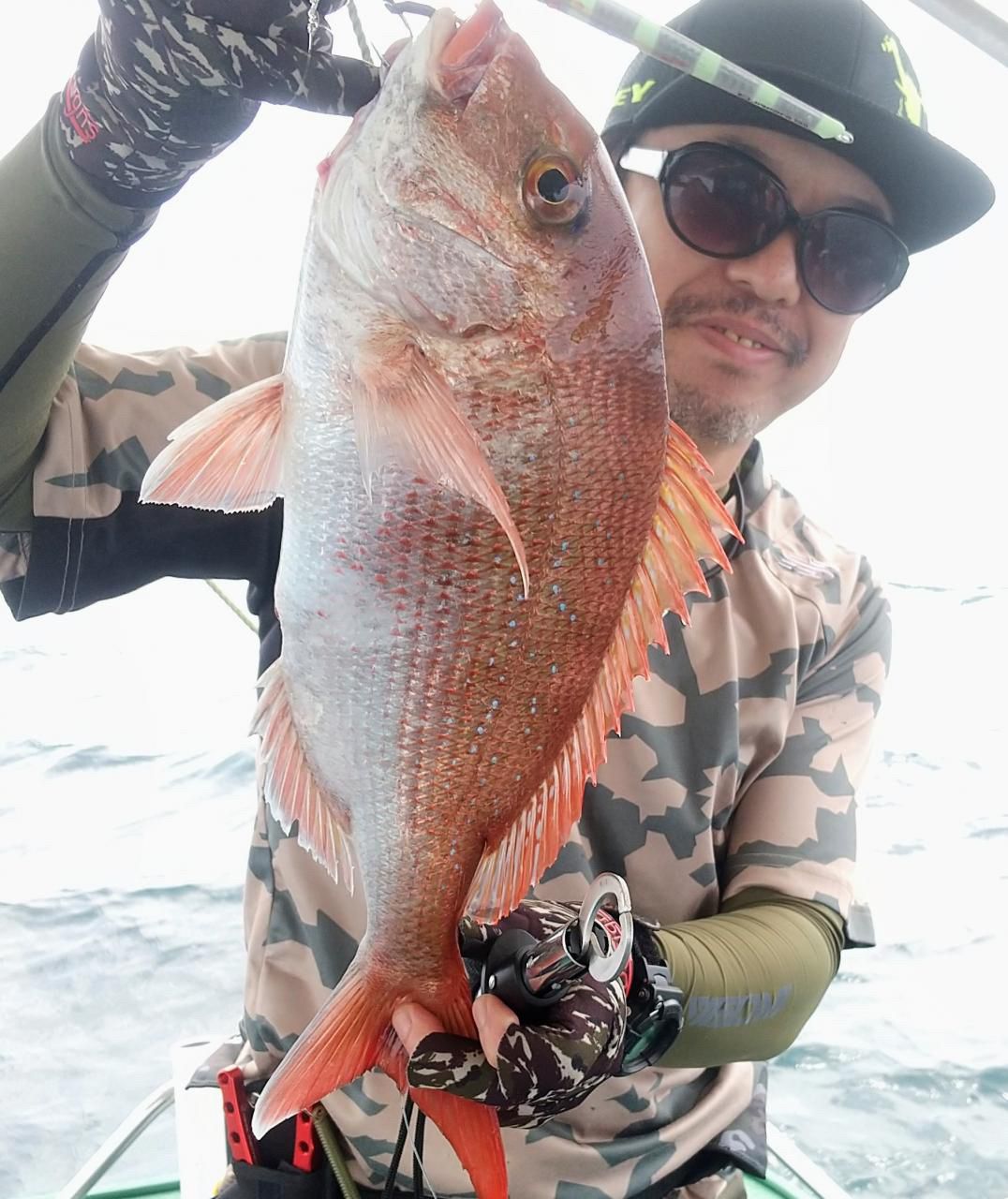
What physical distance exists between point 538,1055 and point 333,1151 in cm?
63

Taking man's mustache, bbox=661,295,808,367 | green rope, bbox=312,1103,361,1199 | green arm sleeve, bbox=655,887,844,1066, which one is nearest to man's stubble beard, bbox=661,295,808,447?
man's mustache, bbox=661,295,808,367

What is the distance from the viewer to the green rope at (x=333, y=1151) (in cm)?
136

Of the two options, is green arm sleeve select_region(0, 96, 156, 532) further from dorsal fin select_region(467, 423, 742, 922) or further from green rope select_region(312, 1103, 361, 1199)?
green rope select_region(312, 1103, 361, 1199)

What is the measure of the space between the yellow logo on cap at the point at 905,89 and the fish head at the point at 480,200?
1.05m

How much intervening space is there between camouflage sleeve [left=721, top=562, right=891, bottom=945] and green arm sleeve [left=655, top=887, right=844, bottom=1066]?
4cm

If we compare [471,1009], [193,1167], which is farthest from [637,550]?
[193,1167]

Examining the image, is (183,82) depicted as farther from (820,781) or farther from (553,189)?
(820,781)

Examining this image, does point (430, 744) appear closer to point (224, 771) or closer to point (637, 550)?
point (637, 550)

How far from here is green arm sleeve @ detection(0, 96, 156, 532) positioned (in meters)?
0.87

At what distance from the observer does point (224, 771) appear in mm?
5000

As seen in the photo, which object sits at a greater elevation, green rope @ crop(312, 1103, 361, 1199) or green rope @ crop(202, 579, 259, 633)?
green rope @ crop(202, 579, 259, 633)

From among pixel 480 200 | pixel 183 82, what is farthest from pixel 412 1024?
pixel 183 82

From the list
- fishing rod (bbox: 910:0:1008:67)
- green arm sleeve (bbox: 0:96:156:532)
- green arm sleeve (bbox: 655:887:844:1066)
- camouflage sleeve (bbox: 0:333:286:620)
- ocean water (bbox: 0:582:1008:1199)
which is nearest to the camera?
green arm sleeve (bbox: 0:96:156:532)

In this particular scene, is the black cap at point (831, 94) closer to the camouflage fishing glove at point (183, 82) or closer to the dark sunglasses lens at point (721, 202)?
the dark sunglasses lens at point (721, 202)
